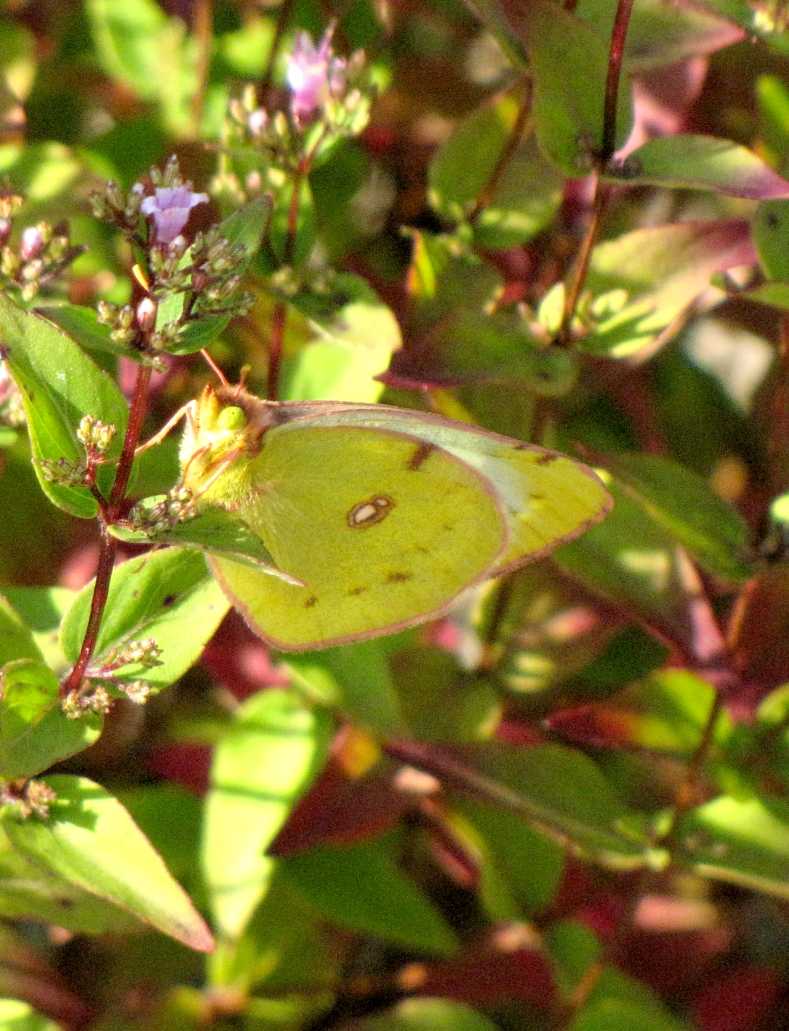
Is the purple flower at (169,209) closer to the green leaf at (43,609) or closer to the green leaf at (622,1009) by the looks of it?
the green leaf at (43,609)

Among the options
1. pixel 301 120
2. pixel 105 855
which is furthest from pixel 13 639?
pixel 301 120

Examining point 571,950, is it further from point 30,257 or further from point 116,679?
point 30,257

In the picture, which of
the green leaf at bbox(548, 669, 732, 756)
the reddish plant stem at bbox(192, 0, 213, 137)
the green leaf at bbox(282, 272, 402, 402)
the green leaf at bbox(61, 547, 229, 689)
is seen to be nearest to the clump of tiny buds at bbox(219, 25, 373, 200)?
the green leaf at bbox(282, 272, 402, 402)

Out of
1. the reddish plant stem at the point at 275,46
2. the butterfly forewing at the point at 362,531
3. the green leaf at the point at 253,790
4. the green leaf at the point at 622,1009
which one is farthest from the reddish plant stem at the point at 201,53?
the green leaf at the point at 622,1009

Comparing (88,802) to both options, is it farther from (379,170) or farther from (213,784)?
(379,170)

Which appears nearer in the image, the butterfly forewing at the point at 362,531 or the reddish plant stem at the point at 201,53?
the butterfly forewing at the point at 362,531

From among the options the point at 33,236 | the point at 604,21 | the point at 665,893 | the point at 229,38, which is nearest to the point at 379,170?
the point at 229,38
